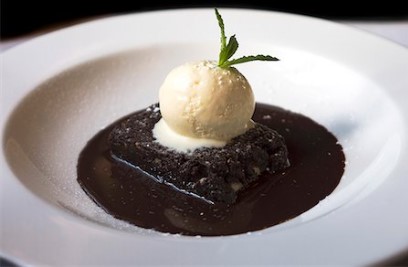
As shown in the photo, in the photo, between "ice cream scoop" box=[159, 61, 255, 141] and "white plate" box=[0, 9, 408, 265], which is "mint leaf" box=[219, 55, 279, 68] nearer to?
"ice cream scoop" box=[159, 61, 255, 141]

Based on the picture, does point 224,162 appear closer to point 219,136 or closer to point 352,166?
point 219,136

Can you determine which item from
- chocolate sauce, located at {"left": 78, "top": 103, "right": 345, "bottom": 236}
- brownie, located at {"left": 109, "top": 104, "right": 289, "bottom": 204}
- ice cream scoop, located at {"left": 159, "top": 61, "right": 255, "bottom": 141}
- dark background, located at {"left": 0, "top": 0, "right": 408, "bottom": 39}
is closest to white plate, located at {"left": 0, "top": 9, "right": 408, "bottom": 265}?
chocolate sauce, located at {"left": 78, "top": 103, "right": 345, "bottom": 236}

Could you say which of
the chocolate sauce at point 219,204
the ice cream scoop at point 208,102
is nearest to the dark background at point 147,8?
the chocolate sauce at point 219,204

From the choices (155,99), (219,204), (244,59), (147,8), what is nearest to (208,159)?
(219,204)

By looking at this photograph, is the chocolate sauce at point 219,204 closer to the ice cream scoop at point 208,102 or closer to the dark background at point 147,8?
the ice cream scoop at point 208,102

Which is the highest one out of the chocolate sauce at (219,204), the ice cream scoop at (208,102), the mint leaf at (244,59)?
the mint leaf at (244,59)

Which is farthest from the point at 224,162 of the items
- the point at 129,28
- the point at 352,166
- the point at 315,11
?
the point at 315,11
